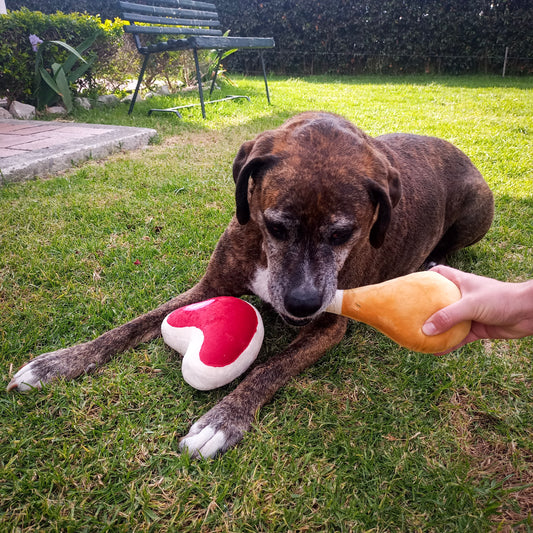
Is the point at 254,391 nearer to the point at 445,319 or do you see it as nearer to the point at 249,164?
the point at 445,319

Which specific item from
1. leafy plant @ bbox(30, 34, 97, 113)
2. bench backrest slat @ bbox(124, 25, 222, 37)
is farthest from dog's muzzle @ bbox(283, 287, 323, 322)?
bench backrest slat @ bbox(124, 25, 222, 37)

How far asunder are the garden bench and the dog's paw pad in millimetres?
6934

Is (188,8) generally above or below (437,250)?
above

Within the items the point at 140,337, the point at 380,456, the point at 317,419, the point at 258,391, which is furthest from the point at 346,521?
the point at 140,337

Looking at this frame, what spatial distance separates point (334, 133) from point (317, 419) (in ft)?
5.04

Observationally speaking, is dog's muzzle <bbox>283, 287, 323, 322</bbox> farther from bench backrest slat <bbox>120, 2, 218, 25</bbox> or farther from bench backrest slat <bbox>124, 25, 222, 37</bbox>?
bench backrest slat <bbox>120, 2, 218, 25</bbox>

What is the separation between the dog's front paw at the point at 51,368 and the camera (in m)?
2.11

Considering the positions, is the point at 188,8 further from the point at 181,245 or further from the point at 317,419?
the point at 317,419

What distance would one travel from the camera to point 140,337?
250 centimetres

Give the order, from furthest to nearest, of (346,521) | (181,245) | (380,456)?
(181,245) → (380,456) → (346,521)

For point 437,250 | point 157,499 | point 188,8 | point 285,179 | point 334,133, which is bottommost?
point 437,250

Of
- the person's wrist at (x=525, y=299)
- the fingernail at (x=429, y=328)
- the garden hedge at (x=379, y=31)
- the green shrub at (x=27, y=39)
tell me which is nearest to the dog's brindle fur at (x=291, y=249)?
the fingernail at (x=429, y=328)

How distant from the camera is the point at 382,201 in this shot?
230cm

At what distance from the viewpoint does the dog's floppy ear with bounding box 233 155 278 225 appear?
2.25 m
